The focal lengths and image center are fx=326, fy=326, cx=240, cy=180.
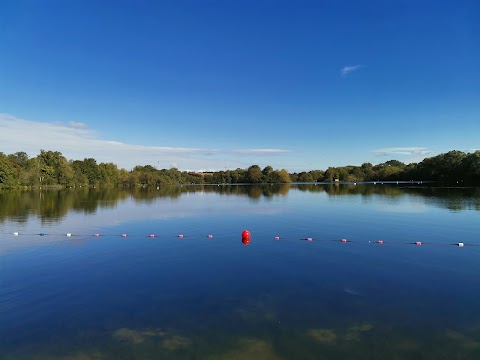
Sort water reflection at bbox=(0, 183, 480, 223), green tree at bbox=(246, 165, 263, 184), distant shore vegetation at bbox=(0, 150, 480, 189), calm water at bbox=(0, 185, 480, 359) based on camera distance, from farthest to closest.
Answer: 1. green tree at bbox=(246, 165, 263, 184)
2. distant shore vegetation at bbox=(0, 150, 480, 189)
3. water reflection at bbox=(0, 183, 480, 223)
4. calm water at bbox=(0, 185, 480, 359)

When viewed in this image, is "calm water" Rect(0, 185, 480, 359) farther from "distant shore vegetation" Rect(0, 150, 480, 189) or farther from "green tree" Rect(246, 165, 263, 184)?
"green tree" Rect(246, 165, 263, 184)

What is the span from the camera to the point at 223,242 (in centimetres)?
1681

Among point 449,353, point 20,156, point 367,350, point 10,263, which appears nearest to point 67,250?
point 10,263

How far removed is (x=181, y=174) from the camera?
178 m

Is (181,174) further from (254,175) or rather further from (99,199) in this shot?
(99,199)

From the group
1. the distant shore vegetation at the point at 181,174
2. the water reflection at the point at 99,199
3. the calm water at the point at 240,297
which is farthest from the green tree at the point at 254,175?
the calm water at the point at 240,297

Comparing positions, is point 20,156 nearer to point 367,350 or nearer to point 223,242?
point 223,242

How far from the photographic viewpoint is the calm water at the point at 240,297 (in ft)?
20.8

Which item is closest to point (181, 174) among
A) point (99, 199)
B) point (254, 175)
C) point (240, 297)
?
point (254, 175)

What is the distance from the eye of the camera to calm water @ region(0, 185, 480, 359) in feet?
20.8

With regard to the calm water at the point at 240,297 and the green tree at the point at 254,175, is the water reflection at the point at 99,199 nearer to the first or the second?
the calm water at the point at 240,297

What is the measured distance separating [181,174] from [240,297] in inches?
6771

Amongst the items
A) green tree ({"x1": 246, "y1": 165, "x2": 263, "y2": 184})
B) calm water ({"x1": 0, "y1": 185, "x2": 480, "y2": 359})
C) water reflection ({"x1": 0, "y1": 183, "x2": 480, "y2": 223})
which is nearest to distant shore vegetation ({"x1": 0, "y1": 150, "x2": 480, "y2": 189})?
green tree ({"x1": 246, "y1": 165, "x2": 263, "y2": 184})

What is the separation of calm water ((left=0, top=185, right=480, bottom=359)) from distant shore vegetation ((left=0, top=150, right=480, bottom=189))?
78.2 m
